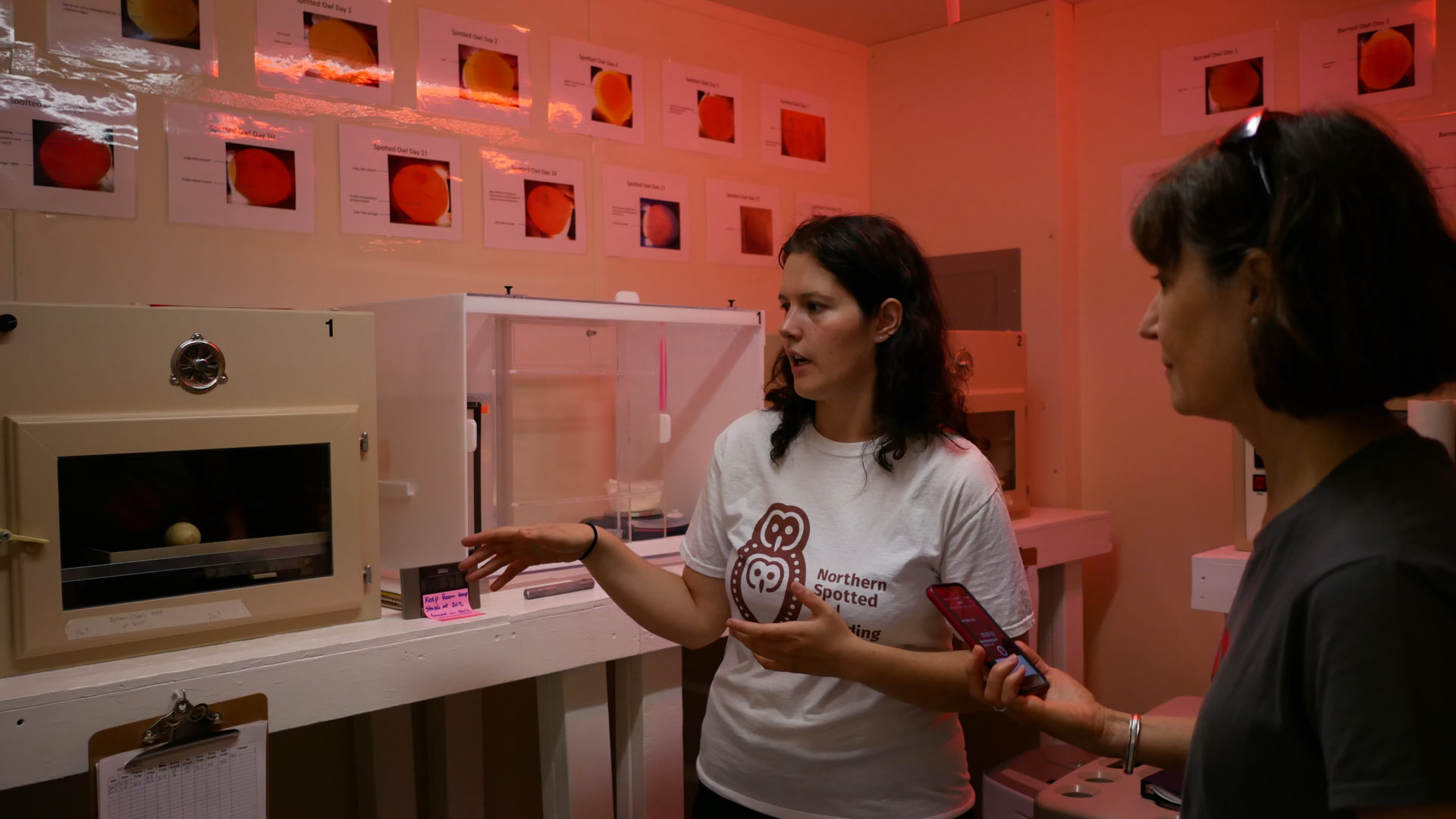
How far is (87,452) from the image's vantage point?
125 cm

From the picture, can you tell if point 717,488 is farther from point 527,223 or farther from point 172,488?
point 527,223

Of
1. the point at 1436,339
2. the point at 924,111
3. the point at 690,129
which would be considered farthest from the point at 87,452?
the point at 924,111

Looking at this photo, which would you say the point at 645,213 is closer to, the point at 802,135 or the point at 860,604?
the point at 802,135

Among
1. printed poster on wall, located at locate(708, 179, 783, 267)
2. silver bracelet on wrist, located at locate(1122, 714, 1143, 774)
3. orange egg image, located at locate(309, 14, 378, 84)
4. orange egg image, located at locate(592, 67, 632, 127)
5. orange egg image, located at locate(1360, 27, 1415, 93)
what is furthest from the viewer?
printed poster on wall, located at locate(708, 179, 783, 267)

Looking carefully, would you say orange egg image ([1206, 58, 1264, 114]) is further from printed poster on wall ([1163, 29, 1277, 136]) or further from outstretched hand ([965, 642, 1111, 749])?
outstretched hand ([965, 642, 1111, 749])

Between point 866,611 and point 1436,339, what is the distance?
725mm

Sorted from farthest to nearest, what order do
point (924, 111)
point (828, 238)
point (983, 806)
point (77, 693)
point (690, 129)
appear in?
point (924, 111) < point (690, 129) < point (983, 806) < point (828, 238) < point (77, 693)

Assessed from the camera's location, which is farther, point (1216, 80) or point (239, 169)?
point (1216, 80)

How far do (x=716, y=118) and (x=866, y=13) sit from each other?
0.55 meters

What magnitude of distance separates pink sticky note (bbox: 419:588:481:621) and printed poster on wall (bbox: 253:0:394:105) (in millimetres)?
1039

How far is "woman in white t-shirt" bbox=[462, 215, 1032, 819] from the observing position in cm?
121

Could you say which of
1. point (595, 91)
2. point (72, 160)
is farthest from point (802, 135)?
point (72, 160)

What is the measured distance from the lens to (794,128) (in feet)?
9.31

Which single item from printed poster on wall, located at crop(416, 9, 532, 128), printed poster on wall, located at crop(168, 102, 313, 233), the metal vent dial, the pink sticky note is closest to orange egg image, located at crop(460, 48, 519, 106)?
printed poster on wall, located at crop(416, 9, 532, 128)
